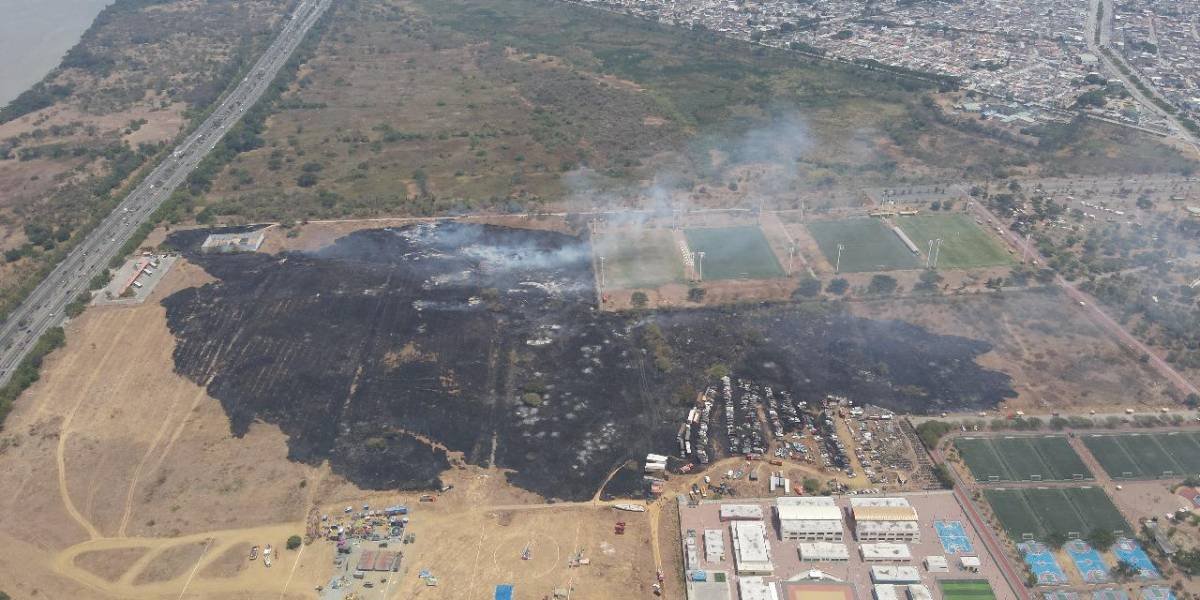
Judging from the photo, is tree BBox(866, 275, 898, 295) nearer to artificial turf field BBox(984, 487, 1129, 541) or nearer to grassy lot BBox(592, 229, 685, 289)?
grassy lot BBox(592, 229, 685, 289)

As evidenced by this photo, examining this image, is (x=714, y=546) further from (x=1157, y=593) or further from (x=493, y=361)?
(x=1157, y=593)

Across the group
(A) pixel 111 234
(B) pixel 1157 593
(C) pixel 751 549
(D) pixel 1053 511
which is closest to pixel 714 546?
(C) pixel 751 549

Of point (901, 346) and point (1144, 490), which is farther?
point (901, 346)

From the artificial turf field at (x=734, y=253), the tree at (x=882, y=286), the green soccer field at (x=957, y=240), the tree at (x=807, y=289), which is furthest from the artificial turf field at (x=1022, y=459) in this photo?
the artificial turf field at (x=734, y=253)

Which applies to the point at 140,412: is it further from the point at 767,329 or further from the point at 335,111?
the point at 335,111

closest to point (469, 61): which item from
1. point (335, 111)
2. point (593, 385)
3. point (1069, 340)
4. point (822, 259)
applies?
point (335, 111)

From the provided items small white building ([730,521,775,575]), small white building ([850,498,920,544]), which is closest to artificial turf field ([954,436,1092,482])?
small white building ([850,498,920,544])

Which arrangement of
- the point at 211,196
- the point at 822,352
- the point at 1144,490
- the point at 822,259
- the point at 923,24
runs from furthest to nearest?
the point at 923,24, the point at 211,196, the point at 822,259, the point at 822,352, the point at 1144,490
